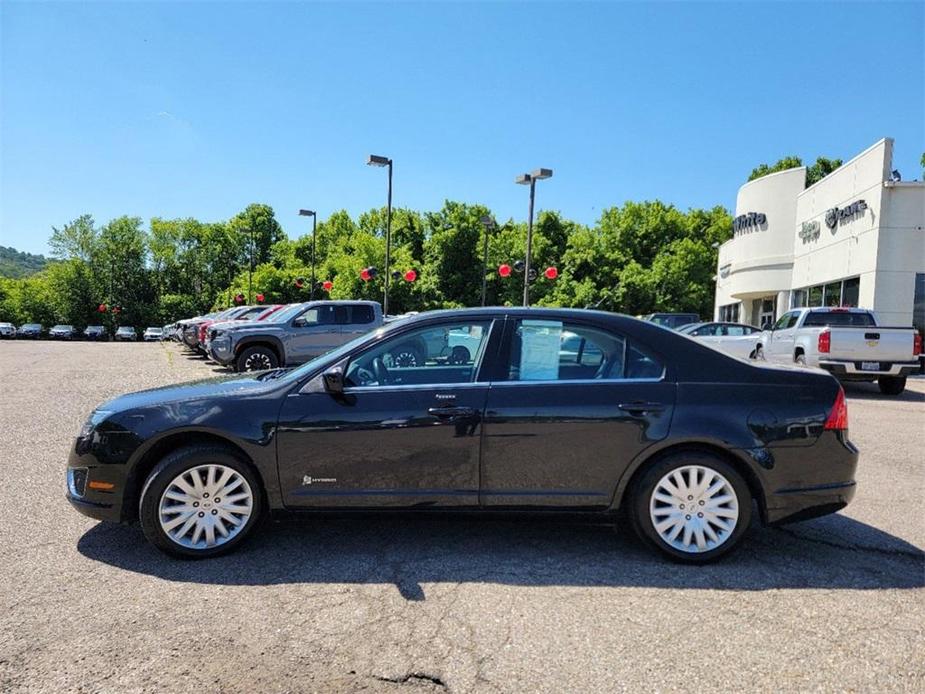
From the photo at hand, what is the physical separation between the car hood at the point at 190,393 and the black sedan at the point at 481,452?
0.02 m

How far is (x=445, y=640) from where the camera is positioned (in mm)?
2988

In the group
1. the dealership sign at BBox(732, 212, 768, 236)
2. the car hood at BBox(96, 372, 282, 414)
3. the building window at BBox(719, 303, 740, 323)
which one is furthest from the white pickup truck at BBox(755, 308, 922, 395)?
the building window at BBox(719, 303, 740, 323)

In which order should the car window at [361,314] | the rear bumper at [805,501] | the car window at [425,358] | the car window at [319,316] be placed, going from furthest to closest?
the car window at [361,314], the car window at [319,316], the car window at [425,358], the rear bumper at [805,501]

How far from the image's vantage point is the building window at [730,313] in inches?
1473

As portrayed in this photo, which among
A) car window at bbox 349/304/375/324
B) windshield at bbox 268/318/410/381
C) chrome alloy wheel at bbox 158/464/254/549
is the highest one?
car window at bbox 349/304/375/324

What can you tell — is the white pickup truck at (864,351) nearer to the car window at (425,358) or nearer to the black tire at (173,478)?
the car window at (425,358)

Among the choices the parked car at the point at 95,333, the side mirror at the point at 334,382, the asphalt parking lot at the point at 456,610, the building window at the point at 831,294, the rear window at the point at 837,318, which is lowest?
the parked car at the point at 95,333

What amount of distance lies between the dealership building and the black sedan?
66.2 feet

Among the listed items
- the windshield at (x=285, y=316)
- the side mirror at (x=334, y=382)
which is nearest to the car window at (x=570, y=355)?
the side mirror at (x=334, y=382)

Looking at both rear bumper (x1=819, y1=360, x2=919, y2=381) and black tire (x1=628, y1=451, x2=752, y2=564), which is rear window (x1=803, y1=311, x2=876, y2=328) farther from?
black tire (x1=628, y1=451, x2=752, y2=564)

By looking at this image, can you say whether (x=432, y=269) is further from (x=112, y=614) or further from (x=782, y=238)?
(x=112, y=614)

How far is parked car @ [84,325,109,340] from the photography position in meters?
68.2

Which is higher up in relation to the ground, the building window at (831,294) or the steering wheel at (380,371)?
the building window at (831,294)

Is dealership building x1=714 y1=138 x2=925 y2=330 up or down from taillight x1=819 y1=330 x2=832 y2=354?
up
